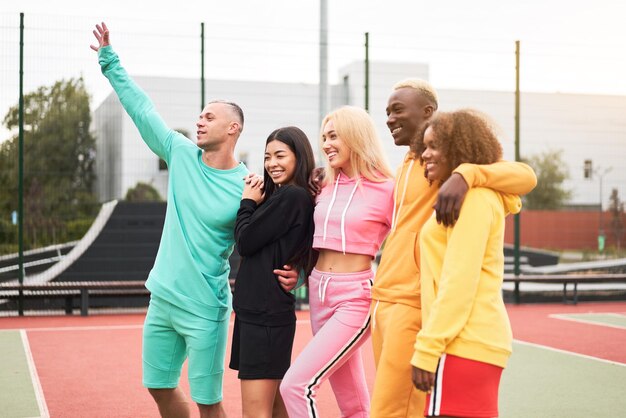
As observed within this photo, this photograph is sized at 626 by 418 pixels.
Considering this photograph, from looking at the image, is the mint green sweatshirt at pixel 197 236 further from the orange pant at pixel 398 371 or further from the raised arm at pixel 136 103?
the orange pant at pixel 398 371

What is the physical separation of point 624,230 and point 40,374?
11275 mm

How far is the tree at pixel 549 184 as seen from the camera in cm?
2478

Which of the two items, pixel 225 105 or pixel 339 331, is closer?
pixel 339 331

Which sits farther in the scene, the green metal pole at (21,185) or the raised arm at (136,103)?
the green metal pole at (21,185)

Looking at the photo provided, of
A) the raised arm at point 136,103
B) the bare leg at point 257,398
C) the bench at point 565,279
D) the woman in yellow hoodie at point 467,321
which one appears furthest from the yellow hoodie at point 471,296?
the bench at point 565,279

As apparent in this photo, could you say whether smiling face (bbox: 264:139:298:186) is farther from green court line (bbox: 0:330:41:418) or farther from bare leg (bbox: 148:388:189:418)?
green court line (bbox: 0:330:41:418)

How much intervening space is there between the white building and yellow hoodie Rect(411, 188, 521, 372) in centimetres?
933

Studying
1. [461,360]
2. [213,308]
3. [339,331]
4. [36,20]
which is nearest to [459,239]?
[461,360]

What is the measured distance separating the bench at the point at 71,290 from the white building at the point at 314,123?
5.79ft

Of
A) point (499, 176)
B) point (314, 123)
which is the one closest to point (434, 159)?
point (499, 176)

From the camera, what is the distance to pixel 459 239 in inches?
106

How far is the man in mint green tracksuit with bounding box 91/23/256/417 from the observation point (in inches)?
152

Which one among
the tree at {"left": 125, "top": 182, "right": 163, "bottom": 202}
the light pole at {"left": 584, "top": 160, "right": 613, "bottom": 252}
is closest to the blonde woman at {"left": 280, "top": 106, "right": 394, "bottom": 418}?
the tree at {"left": 125, "top": 182, "right": 163, "bottom": 202}

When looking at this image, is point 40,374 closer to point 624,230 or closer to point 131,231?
point 131,231
